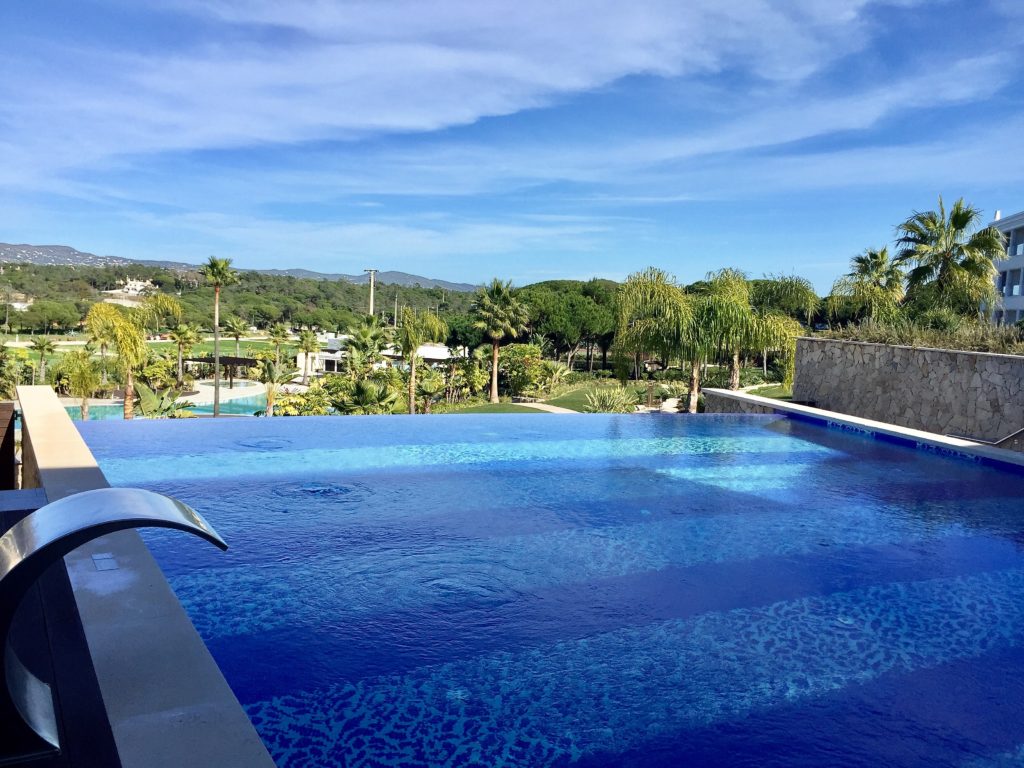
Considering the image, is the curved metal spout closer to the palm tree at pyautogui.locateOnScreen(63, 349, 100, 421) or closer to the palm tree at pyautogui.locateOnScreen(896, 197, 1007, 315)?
the palm tree at pyautogui.locateOnScreen(896, 197, 1007, 315)

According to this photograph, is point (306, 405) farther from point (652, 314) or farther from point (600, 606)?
point (600, 606)

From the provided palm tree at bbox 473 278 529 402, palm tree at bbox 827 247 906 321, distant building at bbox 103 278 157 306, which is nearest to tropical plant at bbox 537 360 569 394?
palm tree at bbox 473 278 529 402

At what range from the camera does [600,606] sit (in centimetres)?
471

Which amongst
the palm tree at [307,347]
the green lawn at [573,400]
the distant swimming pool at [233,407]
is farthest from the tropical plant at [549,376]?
the palm tree at [307,347]

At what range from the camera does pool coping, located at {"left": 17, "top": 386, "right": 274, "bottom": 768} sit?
7.68ft

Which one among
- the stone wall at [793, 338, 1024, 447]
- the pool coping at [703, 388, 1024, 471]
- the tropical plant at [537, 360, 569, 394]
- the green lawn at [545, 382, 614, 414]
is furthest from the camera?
the tropical plant at [537, 360, 569, 394]

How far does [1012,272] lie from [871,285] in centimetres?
1691

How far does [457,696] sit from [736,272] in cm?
2591

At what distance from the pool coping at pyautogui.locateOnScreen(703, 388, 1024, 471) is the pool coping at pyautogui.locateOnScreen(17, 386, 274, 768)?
906 centimetres

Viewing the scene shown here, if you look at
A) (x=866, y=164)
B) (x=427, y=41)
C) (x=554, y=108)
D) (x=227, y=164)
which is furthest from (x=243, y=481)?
(x=227, y=164)

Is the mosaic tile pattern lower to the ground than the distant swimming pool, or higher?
higher

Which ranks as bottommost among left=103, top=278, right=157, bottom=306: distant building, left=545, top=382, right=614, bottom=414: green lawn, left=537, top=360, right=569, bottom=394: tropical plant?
left=545, top=382, right=614, bottom=414: green lawn

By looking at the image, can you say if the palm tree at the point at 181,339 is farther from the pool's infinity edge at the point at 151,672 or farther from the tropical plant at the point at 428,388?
the pool's infinity edge at the point at 151,672

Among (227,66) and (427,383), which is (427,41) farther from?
(427,383)
